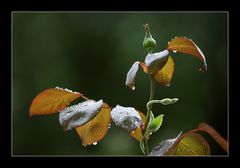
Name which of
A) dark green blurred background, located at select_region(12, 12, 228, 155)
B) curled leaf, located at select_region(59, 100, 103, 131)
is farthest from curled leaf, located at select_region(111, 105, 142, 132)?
dark green blurred background, located at select_region(12, 12, 228, 155)

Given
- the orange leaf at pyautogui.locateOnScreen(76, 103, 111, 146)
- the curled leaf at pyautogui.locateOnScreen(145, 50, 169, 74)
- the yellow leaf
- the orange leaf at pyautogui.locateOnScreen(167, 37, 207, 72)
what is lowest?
the orange leaf at pyautogui.locateOnScreen(76, 103, 111, 146)

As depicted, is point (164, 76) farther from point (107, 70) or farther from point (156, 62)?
point (107, 70)

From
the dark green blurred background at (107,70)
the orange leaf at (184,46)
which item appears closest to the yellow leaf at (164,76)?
the orange leaf at (184,46)

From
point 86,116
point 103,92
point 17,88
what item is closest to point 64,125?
point 86,116

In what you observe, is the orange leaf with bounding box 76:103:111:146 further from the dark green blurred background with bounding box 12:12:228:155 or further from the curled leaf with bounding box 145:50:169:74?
the dark green blurred background with bounding box 12:12:228:155

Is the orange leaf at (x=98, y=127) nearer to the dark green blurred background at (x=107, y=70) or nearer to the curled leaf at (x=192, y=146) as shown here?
the curled leaf at (x=192, y=146)

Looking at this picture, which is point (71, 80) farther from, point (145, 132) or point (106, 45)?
point (145, 132)
